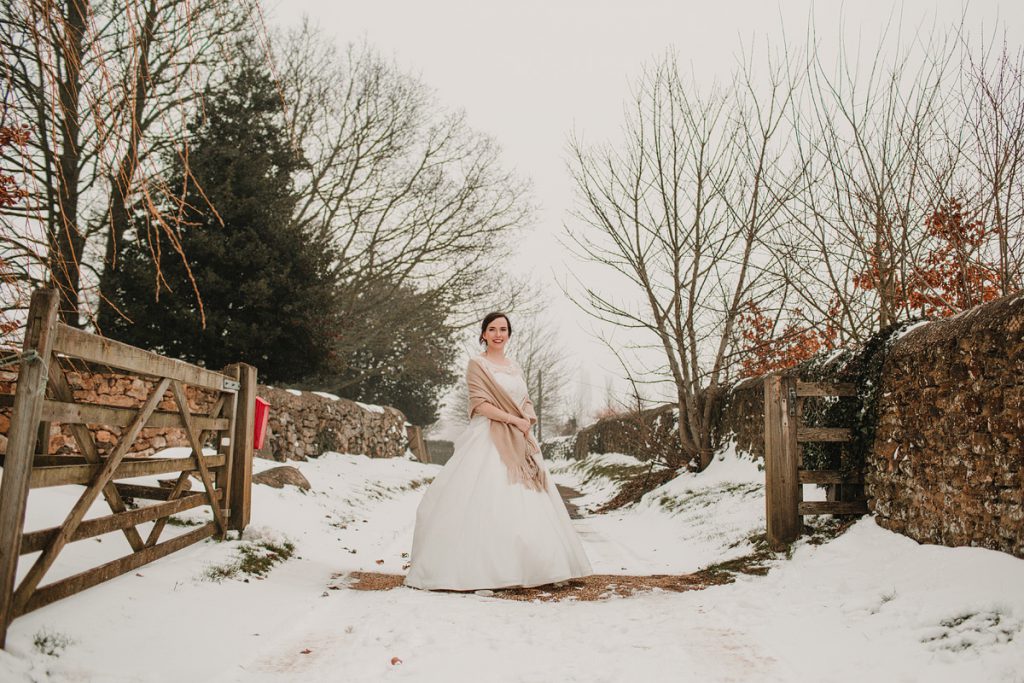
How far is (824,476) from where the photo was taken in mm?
5633

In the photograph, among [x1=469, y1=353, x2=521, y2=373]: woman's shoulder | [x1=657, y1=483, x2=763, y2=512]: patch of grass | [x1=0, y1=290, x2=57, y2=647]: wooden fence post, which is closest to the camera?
[x1=0, y1=290, x2=57, y2=647]: wooden fence post

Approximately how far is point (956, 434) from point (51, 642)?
4.89 meters

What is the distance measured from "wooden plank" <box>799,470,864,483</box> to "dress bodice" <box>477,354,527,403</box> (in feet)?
8.07

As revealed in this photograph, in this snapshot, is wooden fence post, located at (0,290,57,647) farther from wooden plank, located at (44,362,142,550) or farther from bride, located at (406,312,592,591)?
bride, located at (406,312,592,591)

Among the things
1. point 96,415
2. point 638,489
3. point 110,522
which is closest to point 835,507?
point 110,522

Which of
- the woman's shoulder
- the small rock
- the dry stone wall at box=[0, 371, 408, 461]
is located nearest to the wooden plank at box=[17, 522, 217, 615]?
the dry stone wall at box=[0, 371, 408, 461]

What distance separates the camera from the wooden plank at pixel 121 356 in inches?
119

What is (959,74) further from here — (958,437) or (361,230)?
(361,230)

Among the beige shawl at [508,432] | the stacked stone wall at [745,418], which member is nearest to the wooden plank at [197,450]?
the beige shawl at [508,432]

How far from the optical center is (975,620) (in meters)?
3.20

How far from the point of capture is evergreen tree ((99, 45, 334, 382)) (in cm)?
1170

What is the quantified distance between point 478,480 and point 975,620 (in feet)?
10.1

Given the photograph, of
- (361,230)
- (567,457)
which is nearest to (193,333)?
(361,230)

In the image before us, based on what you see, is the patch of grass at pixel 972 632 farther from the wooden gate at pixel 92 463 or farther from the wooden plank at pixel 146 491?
the wooden plank at pixel 146 491
